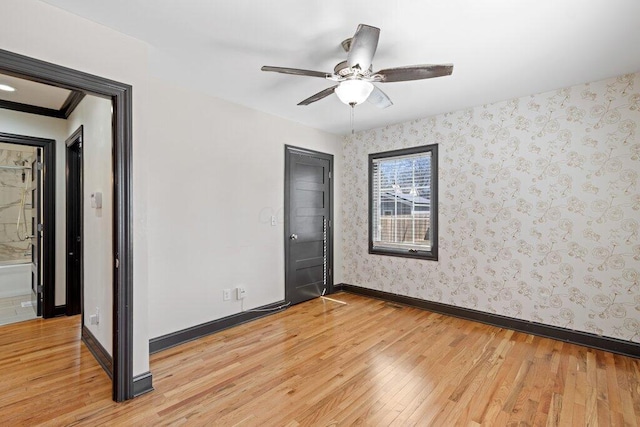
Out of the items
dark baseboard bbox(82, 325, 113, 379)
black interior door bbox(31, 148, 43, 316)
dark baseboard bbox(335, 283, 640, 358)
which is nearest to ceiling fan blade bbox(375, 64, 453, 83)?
dark baseboard bbox(335, 283, 640, 358)

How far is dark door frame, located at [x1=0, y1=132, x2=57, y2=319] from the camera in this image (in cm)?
366

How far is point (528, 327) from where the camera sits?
3.26 metres

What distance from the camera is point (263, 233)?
3.82 metres

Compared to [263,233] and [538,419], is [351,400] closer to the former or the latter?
[538,419]

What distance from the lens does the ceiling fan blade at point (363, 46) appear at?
5.57ft

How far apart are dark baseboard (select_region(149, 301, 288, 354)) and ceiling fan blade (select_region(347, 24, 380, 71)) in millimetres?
2840

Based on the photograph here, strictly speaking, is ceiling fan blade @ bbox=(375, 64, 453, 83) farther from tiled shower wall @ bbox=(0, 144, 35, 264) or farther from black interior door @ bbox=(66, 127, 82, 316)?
tiled shower wall @ bbox=(0, 144, 35, 264)

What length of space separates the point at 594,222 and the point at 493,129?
137cm


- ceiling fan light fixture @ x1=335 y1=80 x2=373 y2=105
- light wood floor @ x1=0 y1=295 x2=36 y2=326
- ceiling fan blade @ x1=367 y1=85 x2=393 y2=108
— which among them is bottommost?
light wood floor @ x1=0 y1=295 x2=36 y2=326

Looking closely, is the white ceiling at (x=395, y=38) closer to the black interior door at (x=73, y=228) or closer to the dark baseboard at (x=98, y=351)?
the black interior door at (x=73, y=228)

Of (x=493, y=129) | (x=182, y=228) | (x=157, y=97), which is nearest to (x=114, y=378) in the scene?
(x=182, y=228)

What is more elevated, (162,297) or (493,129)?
(493,129)

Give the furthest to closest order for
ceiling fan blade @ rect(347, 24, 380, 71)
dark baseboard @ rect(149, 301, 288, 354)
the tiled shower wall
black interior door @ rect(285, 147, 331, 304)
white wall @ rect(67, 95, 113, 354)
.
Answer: the tiled shower wall, black interior door @ rect(285, 147, 331, 304), dark baseboard @ rect(149, 301, 288, 354), white wall @ rect(67, 95, 113, 354), ceiling fan blade @ rect(347, 24, 380, 71)

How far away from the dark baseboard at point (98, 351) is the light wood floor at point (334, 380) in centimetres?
6
